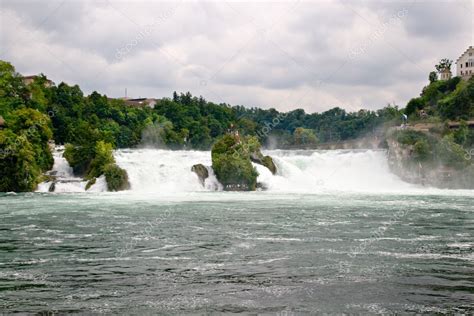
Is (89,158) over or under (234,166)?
over

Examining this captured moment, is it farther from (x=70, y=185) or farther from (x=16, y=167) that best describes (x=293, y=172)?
(x=16, y=167)

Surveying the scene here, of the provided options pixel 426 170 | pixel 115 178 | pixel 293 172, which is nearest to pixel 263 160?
pixel 293 172

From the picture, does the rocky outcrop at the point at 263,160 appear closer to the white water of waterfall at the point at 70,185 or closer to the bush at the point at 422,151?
the white water of waterfall at the point at 70,185

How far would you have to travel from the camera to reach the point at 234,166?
39.2m

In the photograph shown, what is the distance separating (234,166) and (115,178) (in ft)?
27.1

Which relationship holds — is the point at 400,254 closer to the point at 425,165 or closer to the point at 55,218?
the point at 55,218

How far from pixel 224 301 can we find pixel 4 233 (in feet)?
34.6

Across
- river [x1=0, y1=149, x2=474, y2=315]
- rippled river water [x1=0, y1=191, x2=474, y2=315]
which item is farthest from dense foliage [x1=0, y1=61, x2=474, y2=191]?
rippled river water [x1=0, y1=191, x2=474, y2=315]

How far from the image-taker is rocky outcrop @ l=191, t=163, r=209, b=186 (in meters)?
39.9

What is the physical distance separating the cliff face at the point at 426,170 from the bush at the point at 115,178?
916 inches

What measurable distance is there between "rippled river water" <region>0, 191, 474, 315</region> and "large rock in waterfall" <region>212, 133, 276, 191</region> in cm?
1636

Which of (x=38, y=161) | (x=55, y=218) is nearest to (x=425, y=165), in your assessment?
(x=38, y=161)

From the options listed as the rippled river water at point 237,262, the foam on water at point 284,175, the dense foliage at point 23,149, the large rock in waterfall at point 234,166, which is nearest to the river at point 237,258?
the rippled river water at point 237,262

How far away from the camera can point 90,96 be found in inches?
2928
